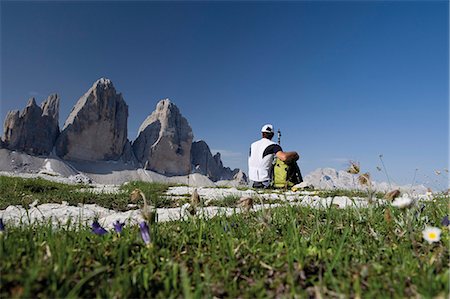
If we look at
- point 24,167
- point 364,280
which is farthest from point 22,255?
point 24,167

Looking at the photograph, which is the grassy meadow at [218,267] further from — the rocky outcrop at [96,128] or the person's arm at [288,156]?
the rocky outcrop at [96,128]

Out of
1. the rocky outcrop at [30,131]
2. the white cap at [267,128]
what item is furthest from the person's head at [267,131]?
the rocky outcrop at [30,131]

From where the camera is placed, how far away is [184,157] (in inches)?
6560

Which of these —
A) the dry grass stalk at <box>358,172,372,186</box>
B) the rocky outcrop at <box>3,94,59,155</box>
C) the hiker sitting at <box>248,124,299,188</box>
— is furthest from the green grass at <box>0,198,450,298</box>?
the rocky outcrop at <box>3,94,59,155</box>

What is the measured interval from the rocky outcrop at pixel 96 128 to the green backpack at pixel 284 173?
14159 centimetres

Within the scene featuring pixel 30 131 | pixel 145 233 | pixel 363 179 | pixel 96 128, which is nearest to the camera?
pixel 145 233

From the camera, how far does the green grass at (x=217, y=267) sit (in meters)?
1.63

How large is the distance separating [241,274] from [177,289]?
19.0 inches

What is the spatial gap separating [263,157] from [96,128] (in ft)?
476

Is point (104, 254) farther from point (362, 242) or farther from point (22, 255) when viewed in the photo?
point (362, 242)

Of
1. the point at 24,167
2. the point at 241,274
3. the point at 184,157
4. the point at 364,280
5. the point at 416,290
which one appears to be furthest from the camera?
the point at 184,157

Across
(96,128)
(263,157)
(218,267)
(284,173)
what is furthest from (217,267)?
(96,128)

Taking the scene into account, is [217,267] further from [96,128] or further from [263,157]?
[96,128]

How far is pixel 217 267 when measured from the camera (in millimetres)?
2076
